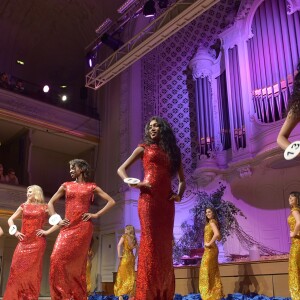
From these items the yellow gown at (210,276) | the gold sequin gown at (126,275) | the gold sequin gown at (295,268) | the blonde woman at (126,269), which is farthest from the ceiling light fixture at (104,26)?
the gold sequin gown at (295,268)

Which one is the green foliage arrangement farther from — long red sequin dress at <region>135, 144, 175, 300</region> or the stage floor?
long red sequin dress at <region>135, 144, 175, 300</region>

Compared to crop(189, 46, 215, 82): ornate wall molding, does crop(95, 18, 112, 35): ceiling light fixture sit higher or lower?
higher

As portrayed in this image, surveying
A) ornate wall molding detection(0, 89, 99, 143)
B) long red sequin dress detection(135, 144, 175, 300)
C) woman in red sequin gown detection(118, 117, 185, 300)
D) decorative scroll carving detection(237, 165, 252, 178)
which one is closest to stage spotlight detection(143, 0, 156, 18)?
decorative scroll carving detection(237, 165, 252, 178)

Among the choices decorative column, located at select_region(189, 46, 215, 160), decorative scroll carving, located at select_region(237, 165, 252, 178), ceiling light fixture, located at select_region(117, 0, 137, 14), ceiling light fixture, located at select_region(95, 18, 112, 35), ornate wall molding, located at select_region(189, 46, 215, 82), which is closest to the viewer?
decorative scroll carving, located at select_region(237, 165, 252, 178)

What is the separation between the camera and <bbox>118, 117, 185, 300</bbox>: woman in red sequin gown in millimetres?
2949

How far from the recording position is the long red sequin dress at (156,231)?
9.64 ft

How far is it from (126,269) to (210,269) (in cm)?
192

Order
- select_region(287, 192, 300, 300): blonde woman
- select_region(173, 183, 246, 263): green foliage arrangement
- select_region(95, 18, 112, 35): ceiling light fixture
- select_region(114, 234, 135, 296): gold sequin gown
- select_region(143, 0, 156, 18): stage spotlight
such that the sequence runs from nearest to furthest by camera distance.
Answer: select_region(287, 192, 300, 300): blonde woman → select_region(114, 234, 135, 296): gold sequin gown → select_region(173, 183, 246, 263): green foliage arrangement → select_region(143, 0, 156, 18): stage spotlight → select_region(95, 18, 112, 35): ceiling light fixture

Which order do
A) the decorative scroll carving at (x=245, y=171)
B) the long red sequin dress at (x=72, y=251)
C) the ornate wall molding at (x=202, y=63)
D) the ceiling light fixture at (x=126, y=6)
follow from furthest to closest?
the ornate wall molding at (x=202, y=63) → the ceiling light fixture at (x=126, y=6) → the decorative scroll carving at (x=245, y=171) → the long red sequin dress at (x=72, y=251)

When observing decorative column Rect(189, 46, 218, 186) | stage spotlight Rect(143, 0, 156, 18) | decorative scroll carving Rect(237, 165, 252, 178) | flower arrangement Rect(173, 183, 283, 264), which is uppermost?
stage spotlight Rect(143, 0, 156, 18)

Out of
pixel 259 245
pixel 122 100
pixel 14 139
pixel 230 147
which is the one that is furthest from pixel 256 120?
pixel 14 139

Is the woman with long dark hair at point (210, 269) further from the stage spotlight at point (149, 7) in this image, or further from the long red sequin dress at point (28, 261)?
the stage spotlight at point (149, 7)

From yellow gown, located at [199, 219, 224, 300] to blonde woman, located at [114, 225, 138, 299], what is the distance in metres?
1.70

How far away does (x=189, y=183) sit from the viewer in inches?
447
